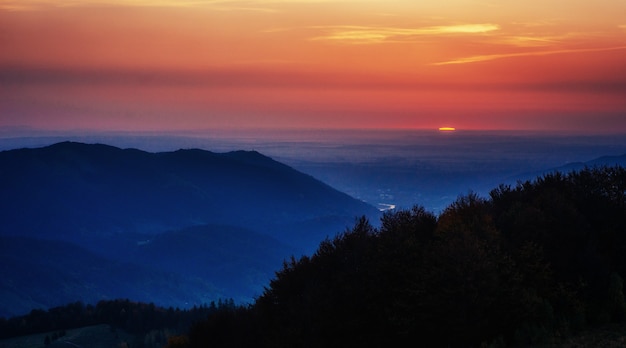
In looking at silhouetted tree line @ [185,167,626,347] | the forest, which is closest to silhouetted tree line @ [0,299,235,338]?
the forest

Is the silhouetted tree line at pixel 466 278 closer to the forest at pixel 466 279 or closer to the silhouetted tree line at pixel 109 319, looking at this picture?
the forest at pixel 466 279

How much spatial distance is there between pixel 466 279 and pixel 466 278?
0.04 metres

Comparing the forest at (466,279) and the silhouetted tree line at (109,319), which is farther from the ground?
the forest at (466,279)

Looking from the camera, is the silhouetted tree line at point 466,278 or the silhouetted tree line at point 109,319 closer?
the silhouetted tree line at point 466,278

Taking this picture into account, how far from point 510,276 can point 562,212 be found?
8386 mm

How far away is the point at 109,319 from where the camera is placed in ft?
458

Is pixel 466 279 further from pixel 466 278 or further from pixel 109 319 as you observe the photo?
pixel 109 319

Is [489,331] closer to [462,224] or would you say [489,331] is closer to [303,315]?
[462,224]

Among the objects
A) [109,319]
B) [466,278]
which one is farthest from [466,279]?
[109,319]

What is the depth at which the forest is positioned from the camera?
3450 centimetres

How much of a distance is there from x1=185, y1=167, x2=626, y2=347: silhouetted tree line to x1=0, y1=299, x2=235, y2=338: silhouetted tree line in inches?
3399

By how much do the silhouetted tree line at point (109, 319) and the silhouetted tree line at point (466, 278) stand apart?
86327 mm

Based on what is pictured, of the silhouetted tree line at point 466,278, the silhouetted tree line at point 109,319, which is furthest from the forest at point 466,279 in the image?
the silhouetted tree line at point 109,319

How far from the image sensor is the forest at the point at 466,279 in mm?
34500
